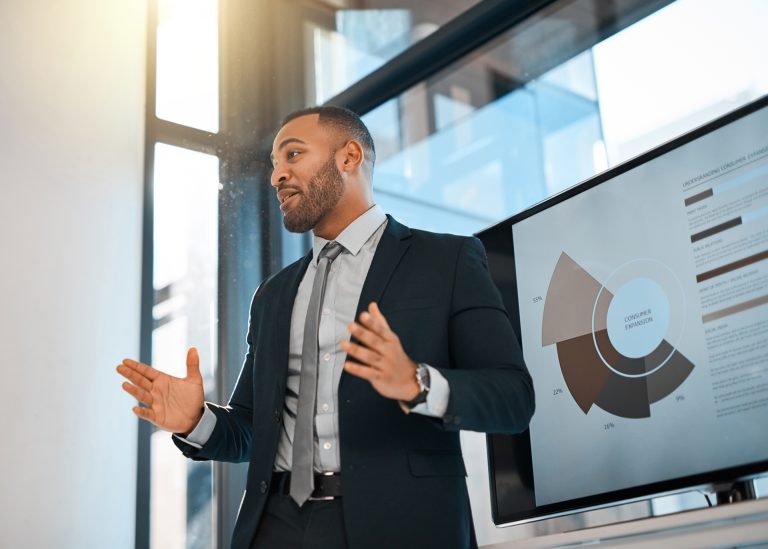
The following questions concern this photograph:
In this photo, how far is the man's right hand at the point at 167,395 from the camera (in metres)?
1.98

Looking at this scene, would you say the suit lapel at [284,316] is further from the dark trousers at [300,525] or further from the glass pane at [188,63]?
the glass pane at [188,63]

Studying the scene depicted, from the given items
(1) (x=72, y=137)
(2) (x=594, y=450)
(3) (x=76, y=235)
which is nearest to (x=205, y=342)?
(3) (x=76, y=235)

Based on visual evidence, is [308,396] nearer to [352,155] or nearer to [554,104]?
[352,155]

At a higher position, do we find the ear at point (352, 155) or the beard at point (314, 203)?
the ear at point (352, 155)

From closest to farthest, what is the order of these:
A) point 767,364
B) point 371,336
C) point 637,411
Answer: point 371,336 < point 767,364 < point 637,411

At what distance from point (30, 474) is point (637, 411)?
1895mm

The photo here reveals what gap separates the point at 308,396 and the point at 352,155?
30.8 inches

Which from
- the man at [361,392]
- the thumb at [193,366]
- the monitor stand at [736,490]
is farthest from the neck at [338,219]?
the monitor stand at [736,490]

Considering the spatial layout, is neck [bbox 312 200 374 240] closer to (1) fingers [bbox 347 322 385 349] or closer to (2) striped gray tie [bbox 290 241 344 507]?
(2) striped gray tie [bbox 290 241 344 507]

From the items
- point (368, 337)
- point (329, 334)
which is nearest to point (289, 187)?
point (329, 334)

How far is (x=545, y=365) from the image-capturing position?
2.48 meters

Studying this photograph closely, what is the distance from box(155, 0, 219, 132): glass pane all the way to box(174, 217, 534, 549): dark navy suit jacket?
1695 millimetres

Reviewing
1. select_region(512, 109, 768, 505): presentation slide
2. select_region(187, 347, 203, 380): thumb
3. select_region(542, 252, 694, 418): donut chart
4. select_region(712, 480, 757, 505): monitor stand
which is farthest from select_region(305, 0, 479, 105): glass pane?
select_region(712, 480, 757, 505): monitor stand

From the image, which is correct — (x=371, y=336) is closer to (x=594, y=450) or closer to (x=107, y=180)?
(x=594, y=450)
